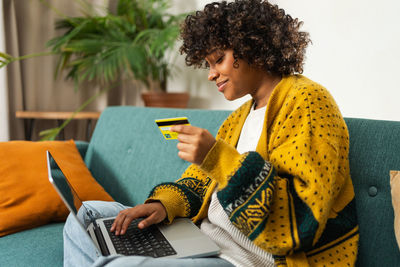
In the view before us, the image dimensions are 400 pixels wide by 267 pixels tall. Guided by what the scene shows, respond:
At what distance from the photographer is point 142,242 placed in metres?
0.85

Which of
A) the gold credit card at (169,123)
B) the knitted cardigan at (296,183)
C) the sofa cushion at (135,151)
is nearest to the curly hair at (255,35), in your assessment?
the knitted cardigan at (296,183)

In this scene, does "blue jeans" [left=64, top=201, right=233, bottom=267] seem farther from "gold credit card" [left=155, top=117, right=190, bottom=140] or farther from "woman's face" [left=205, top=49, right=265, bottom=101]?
"woman's face" [left=205, top=49, right=265, bottom=101]

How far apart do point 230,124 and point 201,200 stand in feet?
0.83

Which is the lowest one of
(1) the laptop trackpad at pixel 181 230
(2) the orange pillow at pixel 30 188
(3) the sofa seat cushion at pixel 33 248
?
(3) the sofa seat cushion at pixel 33 248

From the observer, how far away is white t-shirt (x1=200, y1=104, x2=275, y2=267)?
2.64ft

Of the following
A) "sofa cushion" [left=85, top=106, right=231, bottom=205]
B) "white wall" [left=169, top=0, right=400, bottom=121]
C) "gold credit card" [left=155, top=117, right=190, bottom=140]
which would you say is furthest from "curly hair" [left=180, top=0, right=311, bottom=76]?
"white wall" [left=169, top=0, right=400, bottom=121]

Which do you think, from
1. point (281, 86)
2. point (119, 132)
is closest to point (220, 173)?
point (281, 86)

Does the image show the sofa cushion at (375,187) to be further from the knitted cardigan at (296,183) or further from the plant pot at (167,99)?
the plant pot at (167,99)

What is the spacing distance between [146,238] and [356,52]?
119 cm

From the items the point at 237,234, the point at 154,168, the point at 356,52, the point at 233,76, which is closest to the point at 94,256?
the point at 237,234

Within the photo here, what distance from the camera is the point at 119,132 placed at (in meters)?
1.68

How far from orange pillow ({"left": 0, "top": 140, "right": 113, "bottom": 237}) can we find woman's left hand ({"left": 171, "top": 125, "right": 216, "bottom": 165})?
31.7 inches

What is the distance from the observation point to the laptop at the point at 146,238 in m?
0.78

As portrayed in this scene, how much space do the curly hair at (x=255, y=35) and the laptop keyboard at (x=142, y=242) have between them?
48cm
